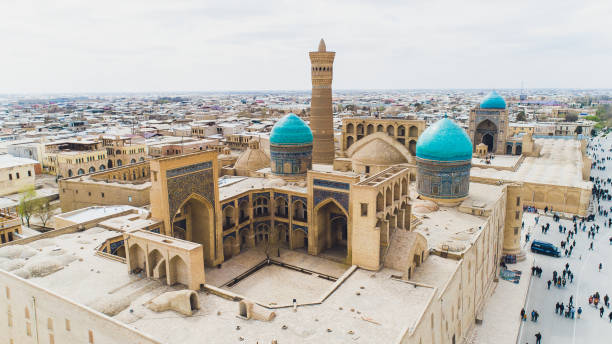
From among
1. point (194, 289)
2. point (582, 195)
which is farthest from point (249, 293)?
point (582, 195)

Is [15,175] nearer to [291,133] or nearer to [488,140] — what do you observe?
[291,133]

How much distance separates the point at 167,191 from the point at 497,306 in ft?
49.4

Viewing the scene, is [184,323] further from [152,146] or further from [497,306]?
[152,146]

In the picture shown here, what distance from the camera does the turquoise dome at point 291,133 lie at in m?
24.8

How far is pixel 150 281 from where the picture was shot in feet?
46.1

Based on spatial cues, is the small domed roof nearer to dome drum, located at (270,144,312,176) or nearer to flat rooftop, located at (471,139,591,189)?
dome drum, located at (270,144,312,176)

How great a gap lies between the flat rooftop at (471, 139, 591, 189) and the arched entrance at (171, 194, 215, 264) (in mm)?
20218

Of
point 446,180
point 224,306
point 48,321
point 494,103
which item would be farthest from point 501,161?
point 48,321

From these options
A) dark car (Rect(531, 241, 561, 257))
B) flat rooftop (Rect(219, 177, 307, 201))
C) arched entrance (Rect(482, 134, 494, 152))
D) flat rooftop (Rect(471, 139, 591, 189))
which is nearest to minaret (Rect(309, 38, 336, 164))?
flat rooftop (Rect(219, 177, 307, 201))

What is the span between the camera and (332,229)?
21.5 metres

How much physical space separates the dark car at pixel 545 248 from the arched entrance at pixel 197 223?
17837 mm

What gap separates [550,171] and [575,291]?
57.7ft

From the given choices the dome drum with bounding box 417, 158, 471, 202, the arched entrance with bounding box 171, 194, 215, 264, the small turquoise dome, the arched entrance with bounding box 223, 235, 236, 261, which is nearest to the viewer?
the arched entrance with bounding box 171, 194, 215, 264

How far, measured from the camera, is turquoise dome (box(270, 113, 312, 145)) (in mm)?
24797
